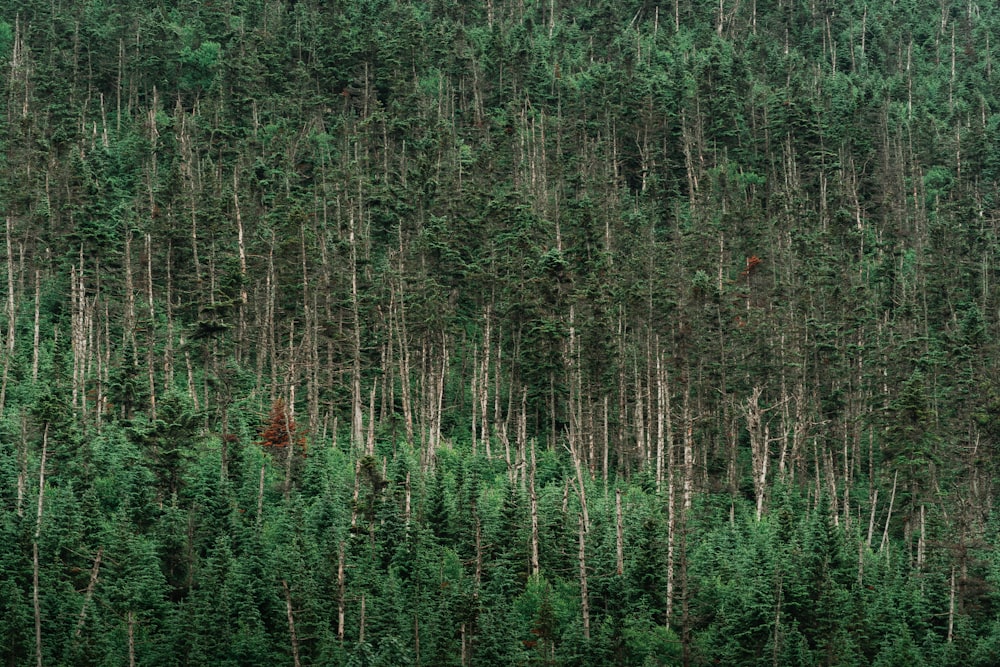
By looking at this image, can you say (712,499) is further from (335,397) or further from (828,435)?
(335,397)

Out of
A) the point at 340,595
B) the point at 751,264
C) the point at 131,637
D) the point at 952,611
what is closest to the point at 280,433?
the point at 340,595

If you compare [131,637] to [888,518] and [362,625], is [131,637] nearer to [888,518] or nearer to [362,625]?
[362,625]

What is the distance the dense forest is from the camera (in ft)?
165

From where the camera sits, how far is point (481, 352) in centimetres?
7331

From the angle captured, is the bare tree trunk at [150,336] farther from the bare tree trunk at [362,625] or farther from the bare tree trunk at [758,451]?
the bare tree trunk at [758,451]

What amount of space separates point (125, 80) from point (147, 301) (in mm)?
42801

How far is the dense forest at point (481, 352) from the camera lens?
50.4 m

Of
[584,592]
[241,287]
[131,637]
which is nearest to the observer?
[131,637]

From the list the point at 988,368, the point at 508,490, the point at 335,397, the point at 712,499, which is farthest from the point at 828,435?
the point at 335,397

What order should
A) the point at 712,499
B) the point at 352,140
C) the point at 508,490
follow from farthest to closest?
the point at 352,140, the point at 712,499, the point at 508,490

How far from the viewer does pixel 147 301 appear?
7581 cm

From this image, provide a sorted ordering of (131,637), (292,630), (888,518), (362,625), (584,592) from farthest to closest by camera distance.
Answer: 1. (888,518)
2. (584,592)
3. (292,630)
4. (362,625)
5. (131,637)

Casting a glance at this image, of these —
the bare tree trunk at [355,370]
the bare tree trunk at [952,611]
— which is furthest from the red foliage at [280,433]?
the bare tree trunk at [952,611]

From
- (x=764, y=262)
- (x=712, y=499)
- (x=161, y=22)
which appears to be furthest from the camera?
(x=161, y=22)
